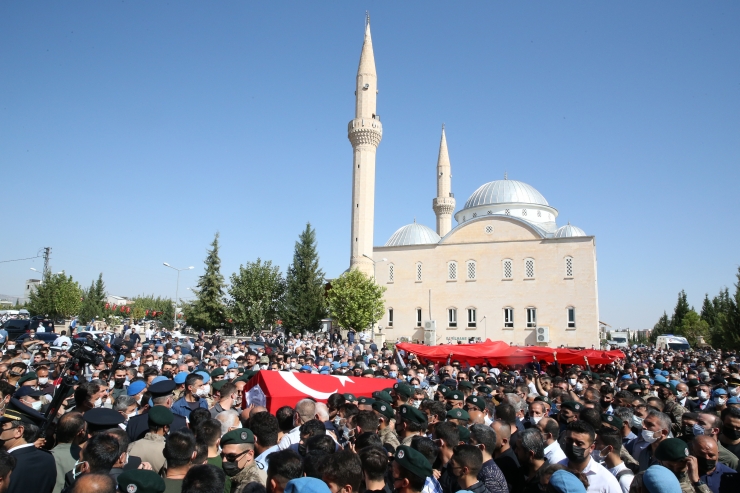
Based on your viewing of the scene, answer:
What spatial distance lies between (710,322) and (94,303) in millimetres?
72143

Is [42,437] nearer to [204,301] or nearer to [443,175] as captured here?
[204,301]

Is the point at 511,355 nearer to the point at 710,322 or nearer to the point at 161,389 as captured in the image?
the point at 161,389

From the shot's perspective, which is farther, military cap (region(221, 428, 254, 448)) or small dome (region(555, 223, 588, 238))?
small dome (region(555, 223, 588, 238))

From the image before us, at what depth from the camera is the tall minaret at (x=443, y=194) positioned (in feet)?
185

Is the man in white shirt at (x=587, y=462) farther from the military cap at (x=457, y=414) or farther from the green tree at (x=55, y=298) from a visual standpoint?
the green tree at (x=55, y=298)

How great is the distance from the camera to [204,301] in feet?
135

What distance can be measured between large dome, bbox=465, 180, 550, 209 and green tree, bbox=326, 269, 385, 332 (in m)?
20.0

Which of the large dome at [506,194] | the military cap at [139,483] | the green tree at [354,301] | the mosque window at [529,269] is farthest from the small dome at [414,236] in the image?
the military cap at [139,483]

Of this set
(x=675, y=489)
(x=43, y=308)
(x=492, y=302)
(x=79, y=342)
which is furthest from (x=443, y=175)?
(x=675, y=489)

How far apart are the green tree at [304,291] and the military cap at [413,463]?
37.6 meters

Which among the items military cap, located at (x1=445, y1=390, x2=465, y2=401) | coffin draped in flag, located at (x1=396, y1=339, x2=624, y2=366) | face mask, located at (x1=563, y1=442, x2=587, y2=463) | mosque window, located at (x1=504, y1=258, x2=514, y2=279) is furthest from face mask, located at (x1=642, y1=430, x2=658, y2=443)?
mosque window, located at (x1=504, y1=258, x2=514, y2=279)

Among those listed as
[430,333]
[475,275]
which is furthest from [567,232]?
[430,333]

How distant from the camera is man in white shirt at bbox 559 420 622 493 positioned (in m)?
3.93

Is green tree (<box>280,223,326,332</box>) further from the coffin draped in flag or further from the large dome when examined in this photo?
the coffin draped in flag
